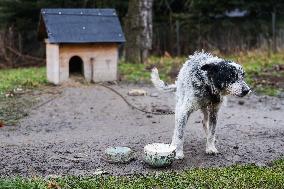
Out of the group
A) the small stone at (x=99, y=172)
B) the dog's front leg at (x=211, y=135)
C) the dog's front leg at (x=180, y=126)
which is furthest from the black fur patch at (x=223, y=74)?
the small stone at (x=99, y=172)

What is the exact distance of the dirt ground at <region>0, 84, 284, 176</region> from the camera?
5691 millimetres

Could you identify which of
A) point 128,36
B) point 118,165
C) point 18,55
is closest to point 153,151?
point 118,165

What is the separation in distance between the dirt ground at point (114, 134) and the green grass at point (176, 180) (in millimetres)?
380

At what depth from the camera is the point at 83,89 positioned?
11.0 meters

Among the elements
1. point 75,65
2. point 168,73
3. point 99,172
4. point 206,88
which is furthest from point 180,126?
point 168,73

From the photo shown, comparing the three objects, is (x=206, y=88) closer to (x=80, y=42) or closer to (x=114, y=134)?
(x=114, y=134)

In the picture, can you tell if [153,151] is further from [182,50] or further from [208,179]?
[182,50]

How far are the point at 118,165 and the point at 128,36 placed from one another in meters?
10.2

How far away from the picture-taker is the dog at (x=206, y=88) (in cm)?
549

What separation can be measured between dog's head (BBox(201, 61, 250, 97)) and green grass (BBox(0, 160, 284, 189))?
2.82ft

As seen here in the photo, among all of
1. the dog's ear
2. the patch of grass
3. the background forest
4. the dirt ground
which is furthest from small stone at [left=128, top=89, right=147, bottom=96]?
the background forest

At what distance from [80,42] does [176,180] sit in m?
6.83

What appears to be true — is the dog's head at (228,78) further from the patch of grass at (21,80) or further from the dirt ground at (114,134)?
the patch of grass at (21,80)

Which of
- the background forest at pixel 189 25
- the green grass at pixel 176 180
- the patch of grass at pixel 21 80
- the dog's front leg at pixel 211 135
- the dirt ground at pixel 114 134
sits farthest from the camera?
the background forest at pixel 189 25
